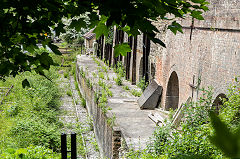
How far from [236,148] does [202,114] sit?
580cm

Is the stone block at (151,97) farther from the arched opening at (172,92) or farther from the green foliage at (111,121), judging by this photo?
the green foliage at (111,121)

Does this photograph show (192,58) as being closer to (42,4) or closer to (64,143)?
(64,143)

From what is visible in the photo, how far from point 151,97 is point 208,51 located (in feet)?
12.8

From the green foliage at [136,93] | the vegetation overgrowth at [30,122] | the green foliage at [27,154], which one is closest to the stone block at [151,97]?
the green foliage at [136,93]

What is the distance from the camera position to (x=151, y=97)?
1169 cm

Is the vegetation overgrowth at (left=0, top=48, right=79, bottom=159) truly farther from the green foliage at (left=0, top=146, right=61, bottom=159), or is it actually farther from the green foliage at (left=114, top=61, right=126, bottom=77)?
the green foliage at (left=114, top=61, right=126, bottom=77)

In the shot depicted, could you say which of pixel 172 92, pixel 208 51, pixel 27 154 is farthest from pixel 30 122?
pixel 208 51

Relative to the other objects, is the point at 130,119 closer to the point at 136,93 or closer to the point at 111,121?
the point at 111,121

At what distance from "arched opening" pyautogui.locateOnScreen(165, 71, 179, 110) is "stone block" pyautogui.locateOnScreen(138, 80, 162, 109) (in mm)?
482

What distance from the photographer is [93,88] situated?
43.8ft

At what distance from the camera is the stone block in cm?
1154

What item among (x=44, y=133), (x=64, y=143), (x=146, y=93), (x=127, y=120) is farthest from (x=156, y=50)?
(x=64, y=143)

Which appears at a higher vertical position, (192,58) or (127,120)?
(192,58)

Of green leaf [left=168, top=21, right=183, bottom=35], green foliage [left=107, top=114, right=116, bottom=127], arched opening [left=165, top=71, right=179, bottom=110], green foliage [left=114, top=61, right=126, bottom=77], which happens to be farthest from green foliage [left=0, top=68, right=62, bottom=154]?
green leaf [left=168, top=21, right=183, bottom=35]
